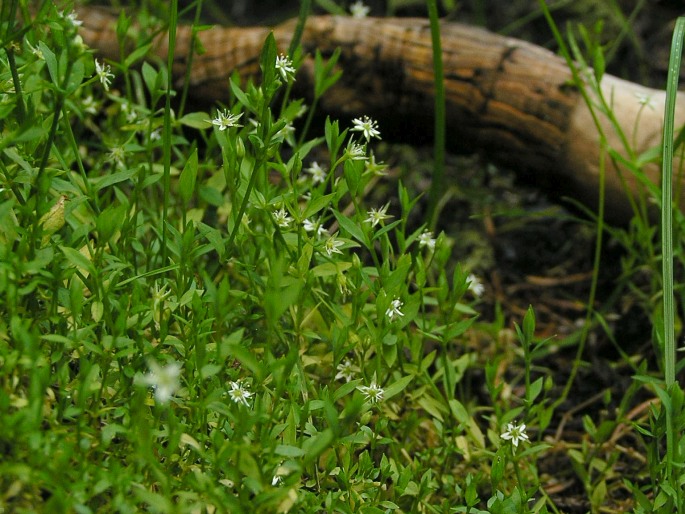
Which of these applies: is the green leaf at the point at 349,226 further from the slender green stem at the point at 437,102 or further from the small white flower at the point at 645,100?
the small white flower at the point at 645,100

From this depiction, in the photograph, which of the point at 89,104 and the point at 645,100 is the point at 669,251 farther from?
the point at 89,104

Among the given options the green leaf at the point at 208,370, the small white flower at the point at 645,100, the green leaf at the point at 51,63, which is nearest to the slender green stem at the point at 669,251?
the small white flower at the point at 645,100

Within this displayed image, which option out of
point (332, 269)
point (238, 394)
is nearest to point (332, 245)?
point (332, 269)

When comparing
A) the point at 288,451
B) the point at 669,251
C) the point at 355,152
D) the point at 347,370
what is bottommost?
the point at 347,370

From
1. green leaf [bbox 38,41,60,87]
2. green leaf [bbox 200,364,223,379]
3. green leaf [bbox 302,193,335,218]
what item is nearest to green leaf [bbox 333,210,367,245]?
green leaf [bbox 302,193,335,218]

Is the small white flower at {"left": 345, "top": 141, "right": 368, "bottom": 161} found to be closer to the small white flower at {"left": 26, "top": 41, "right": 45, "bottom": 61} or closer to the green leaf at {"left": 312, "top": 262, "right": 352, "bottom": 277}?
the green leaf at {"left": 312, "top": 262, "right": 352, "bottom": 277}

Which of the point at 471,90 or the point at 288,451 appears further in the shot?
the point at 471,90

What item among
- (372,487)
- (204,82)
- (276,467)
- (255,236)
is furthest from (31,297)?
(204,82)

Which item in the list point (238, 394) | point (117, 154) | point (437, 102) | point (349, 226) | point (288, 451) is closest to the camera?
point (288, 451)
